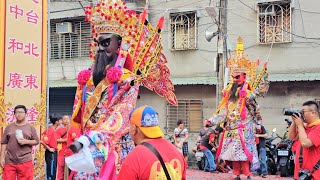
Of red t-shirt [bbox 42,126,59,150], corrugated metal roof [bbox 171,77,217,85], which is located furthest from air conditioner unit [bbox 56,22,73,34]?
red t-shirt [bbox 42,126,59,150]

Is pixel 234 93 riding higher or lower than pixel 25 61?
lower

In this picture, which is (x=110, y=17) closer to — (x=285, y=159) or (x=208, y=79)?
(x=285, y=159)

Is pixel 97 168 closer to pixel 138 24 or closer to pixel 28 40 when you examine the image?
pixel 138 24

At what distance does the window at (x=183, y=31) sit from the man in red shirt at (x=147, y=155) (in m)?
13.2

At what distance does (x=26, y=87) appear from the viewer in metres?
8.70

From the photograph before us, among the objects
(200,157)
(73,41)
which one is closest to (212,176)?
(200,157)

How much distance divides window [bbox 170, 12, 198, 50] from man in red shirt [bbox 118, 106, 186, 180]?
13175mm

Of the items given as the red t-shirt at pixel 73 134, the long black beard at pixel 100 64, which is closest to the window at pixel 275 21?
the long black beard at pixel 100 64

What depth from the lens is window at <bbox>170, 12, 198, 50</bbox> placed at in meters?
16.8

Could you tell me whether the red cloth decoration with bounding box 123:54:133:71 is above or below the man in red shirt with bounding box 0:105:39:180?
above

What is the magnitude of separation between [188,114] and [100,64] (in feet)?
38.5

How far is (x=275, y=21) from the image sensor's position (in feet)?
50.8

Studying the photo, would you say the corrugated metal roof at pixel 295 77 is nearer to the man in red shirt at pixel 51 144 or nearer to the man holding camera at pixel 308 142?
the man in red shirt at pixel 51 144

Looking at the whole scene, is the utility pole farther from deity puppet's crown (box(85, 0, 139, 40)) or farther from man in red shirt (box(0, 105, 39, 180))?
deity puppet's crown (box(85, 0, 139, 40))
